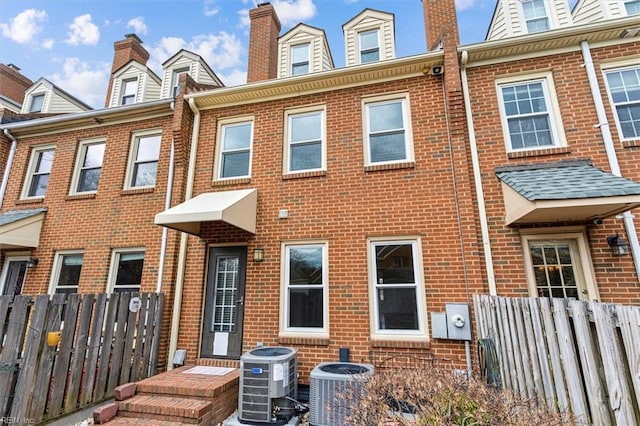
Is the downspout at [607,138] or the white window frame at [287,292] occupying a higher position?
the downspout at [607,138]

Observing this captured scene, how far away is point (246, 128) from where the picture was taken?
24.3ft

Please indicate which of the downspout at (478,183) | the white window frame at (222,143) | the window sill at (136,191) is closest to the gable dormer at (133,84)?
the window sill at (136,191)

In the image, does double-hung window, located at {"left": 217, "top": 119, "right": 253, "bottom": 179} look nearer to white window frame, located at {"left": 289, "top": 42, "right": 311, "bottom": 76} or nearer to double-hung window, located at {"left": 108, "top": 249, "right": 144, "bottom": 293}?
white window frame, located at {"left": 289, "top": 42, "right": 311, "bottom": 76}

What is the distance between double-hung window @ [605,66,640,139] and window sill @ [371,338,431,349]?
520cm

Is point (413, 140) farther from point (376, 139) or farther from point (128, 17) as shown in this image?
point (128, 17)

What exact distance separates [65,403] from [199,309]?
243 cm

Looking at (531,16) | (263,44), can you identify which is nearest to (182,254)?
(263,44)

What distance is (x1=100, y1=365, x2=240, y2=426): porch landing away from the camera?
430 cm

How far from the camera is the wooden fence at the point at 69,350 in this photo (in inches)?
148

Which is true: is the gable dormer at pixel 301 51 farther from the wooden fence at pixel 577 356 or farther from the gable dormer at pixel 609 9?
the wooden fence at pixel 577 356

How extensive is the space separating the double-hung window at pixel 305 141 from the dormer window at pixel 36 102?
10023 mm

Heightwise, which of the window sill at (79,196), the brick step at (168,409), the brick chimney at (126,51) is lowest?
the brick step at (168,409)

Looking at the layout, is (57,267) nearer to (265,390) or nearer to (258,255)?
(258,255)

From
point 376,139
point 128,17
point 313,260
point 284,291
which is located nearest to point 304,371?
point 284,291
